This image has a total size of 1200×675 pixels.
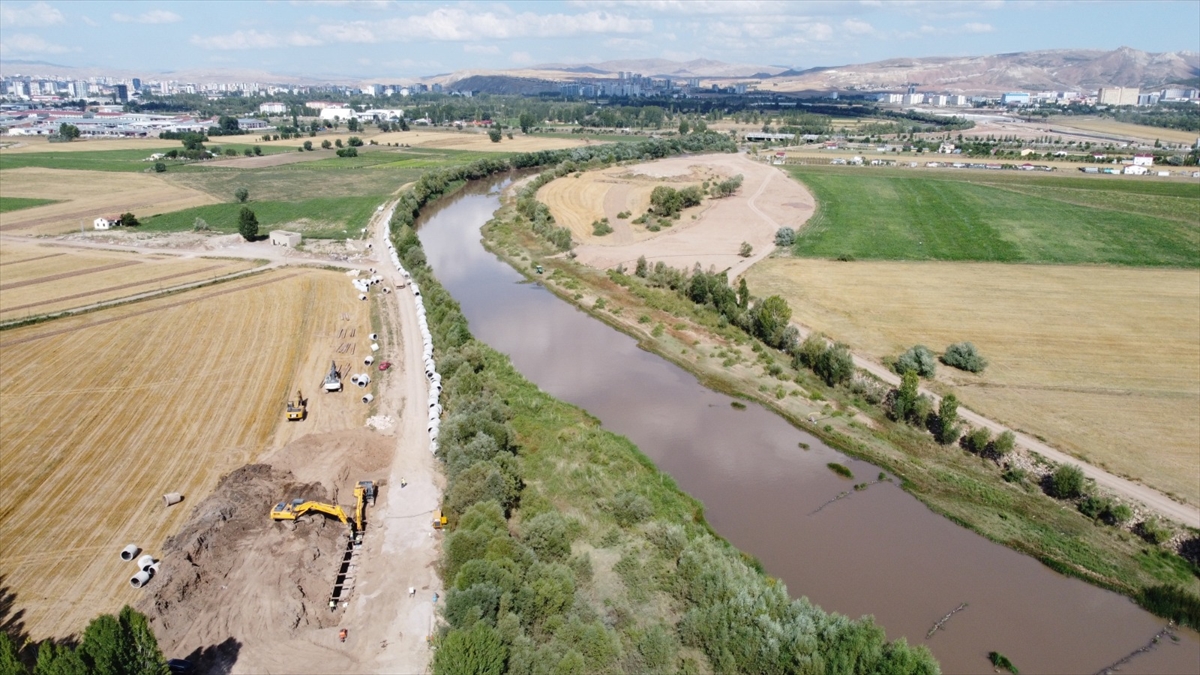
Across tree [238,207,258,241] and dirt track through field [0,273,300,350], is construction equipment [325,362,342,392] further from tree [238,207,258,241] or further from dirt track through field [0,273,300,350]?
tree [238,207,258,241]

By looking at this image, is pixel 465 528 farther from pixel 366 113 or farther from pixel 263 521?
pixel 366 113

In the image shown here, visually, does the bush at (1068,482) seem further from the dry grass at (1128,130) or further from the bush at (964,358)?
the dry grass at (1128,130)

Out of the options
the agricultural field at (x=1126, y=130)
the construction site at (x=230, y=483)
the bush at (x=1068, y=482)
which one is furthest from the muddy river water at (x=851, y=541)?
the agricultural field at (x=1126, y=130)

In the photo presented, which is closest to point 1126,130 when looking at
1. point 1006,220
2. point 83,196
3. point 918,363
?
point 1006,220

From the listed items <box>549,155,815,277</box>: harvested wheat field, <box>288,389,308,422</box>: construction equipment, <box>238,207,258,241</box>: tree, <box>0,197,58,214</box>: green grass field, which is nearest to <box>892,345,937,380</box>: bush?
<box>549,155,815,277</box>: harvested wheat field

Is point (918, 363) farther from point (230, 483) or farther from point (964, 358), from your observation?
point (230, 483)

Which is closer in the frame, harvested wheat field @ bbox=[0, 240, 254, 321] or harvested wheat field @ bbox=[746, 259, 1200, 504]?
harvested wheat field @ bbox=[746, 259, 1200, 504]
